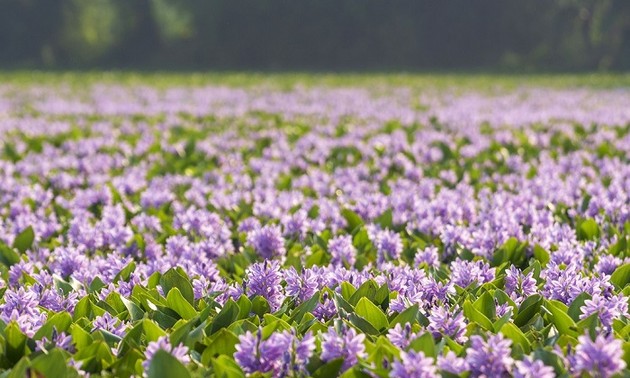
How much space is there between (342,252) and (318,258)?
0.43 feet

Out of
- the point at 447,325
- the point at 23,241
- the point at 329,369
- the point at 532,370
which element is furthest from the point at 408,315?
the point at 23,241

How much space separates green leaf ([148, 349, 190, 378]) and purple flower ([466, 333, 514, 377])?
2.79 ft

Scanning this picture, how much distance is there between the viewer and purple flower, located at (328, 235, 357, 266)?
414 centimetres

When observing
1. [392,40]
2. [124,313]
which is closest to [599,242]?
[124,313]

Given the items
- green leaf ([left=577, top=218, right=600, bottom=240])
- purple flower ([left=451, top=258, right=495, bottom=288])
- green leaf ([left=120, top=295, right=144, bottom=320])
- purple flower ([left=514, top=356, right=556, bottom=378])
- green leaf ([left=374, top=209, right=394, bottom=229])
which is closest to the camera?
purple flower ([left=514, top=356, right=556, bottom=378])

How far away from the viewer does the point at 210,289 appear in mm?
3504

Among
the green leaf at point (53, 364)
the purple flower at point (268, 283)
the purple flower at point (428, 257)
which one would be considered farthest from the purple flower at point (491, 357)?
the purple flower at point (428, 257)

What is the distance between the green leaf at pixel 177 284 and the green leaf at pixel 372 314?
77 cm

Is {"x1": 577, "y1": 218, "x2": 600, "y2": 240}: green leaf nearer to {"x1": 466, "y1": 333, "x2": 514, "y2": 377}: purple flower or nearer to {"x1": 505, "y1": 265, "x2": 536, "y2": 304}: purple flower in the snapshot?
{"x1": 505, "y1": 265, "x2": 536, "y2": 304}: purple flower

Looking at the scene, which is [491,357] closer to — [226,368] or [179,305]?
[226,368]

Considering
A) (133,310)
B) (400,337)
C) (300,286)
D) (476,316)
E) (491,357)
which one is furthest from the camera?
(300,286)

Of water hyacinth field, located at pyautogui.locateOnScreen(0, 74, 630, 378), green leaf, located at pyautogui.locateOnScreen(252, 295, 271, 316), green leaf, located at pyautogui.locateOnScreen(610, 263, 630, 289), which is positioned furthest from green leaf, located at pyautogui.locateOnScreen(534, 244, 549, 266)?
green leaf, located at pyautogui.locateOnScreen(252, 295, 271, 316)

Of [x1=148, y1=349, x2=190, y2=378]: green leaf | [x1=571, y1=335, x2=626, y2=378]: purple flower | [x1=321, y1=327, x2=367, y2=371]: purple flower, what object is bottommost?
[x1=321, y1=327, x2=367, y2=371]: purple flower

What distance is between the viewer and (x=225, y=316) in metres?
3.09
